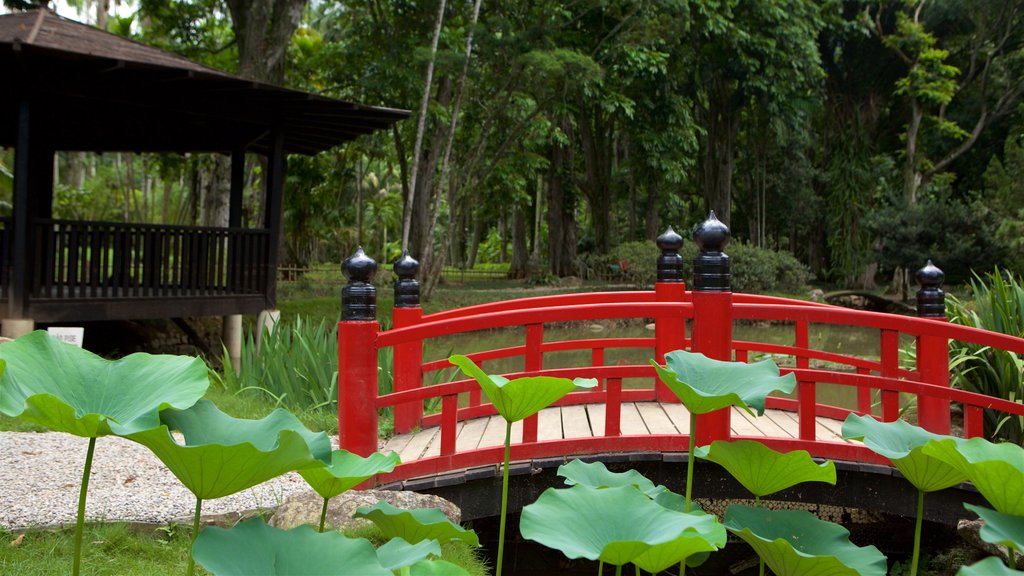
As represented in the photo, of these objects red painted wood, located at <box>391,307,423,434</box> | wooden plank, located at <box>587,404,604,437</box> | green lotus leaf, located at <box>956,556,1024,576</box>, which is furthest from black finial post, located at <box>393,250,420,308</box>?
green lotus leaf, located at <box>956,556,1024,576</box>

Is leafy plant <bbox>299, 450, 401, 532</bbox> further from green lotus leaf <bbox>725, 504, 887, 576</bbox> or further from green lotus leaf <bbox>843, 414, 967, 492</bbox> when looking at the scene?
green lotus leaf <bbox>843, 414, 967, 492</bbox>

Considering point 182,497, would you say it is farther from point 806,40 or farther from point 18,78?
point 806,40

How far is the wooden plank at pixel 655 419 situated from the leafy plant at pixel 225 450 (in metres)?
3.09

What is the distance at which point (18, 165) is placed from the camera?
8469mm

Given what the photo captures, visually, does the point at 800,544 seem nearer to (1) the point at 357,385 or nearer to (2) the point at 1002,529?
(2) the point at 1002,529

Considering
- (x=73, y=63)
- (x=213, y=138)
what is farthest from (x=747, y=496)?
(x=213, y=138)

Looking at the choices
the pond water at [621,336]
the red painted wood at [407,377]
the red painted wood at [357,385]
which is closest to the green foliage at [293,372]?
the red painted wood at [407,377]

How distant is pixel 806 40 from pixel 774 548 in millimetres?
21025

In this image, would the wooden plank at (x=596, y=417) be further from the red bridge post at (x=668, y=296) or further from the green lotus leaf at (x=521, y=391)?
the green lotus leaf at (x=521, y=391)

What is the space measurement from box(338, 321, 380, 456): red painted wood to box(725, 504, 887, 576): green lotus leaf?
7.71ft

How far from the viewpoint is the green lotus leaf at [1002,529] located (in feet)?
5.78

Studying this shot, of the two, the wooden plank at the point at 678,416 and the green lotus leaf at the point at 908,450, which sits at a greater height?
the green lotus leaf at the point at 908,450

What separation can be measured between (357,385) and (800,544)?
2548mm

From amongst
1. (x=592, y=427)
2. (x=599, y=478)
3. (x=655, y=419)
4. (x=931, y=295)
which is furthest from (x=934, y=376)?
(x=599, y=478)
